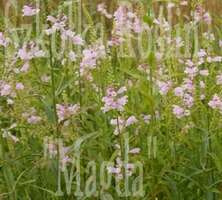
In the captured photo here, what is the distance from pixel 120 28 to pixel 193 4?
1.58 ft

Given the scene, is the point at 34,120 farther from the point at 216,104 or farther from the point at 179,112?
the point at 216,104

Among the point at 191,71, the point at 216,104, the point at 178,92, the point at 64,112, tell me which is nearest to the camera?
the point at 64,112

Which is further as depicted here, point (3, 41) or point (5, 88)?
point (3, 41)

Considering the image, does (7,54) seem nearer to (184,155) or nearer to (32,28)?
(32,28)

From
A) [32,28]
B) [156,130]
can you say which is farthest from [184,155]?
[32,28]

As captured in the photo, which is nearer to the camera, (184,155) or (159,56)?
(184,155)

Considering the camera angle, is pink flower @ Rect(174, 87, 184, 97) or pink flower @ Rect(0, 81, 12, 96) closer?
pink flower @ Rect(0, 81, 12, 96)

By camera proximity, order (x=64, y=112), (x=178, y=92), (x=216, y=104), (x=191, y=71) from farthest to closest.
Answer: (x=191, y=71) → (x=178, y=92) → (x=216, y=104) → (x=64, y=112)

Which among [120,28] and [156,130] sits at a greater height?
[120,28]

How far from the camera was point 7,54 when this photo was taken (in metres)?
2.78

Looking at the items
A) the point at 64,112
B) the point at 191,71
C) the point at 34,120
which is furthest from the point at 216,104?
the point at 34,120

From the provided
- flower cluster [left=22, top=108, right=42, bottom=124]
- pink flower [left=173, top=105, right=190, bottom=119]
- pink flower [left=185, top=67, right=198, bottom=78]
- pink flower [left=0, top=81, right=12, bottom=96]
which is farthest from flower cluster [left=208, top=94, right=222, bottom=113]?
pink flower [left=0, top=81, right=12, bottom=96]

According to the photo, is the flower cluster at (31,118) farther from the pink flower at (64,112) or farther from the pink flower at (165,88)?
the pink flower at (165,88)

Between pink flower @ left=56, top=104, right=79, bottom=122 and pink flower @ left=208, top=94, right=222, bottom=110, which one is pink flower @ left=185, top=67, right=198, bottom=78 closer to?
pink flower @ left=208, top=94, right=222, bottom=110
